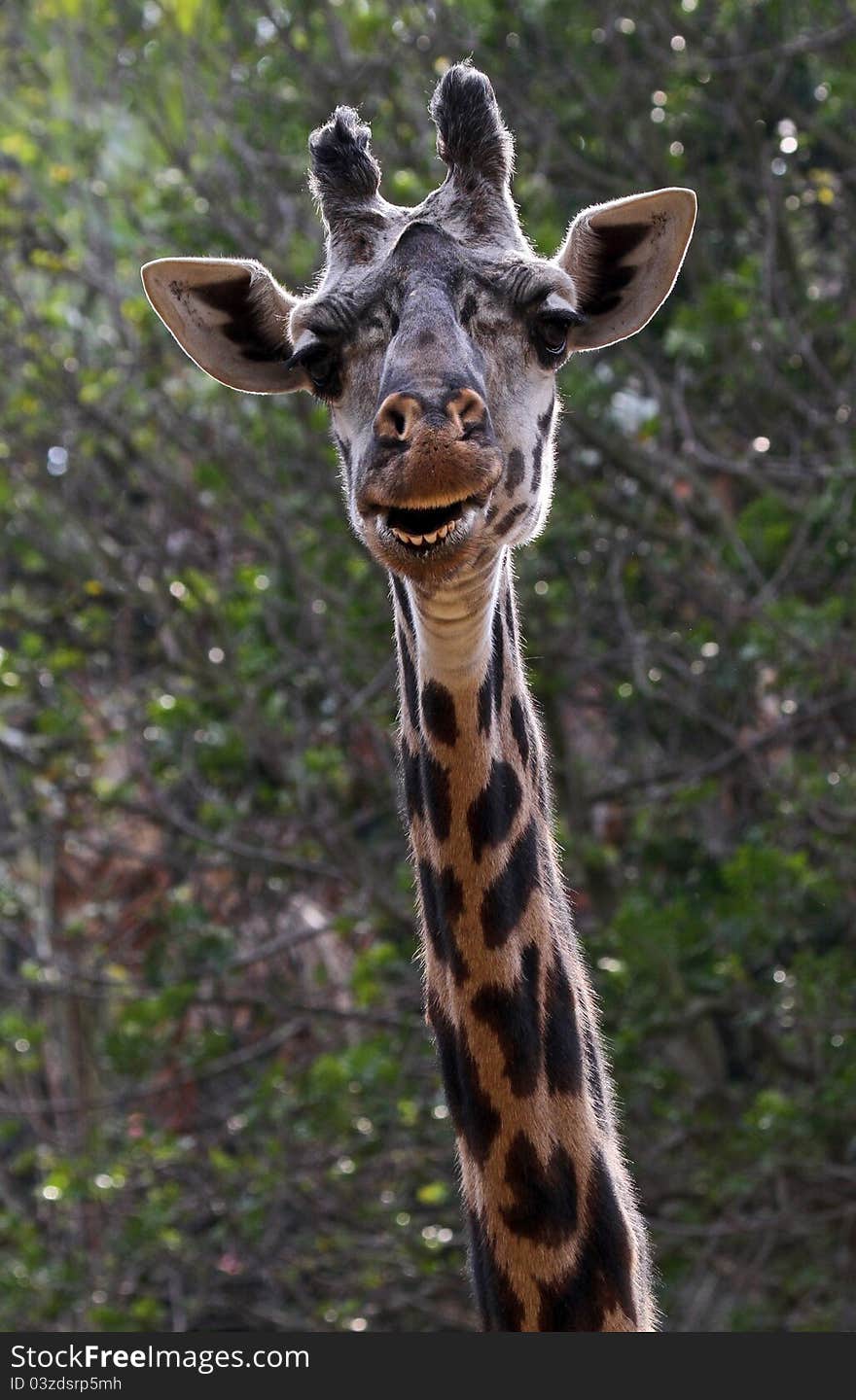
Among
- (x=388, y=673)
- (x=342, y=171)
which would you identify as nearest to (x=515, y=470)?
(x=342, y=171)

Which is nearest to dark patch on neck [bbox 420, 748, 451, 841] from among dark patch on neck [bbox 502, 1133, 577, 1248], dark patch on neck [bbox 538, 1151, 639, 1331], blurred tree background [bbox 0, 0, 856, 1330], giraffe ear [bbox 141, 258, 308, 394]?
dark patch on neck [bbox 502, 1133, 577, 1248]

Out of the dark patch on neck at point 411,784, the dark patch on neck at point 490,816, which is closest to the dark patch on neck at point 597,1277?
the dark patch on neck at point 490,816

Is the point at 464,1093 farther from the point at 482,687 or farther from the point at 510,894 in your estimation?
the point at 482,687

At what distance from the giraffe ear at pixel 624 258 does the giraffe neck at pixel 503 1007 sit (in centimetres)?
113

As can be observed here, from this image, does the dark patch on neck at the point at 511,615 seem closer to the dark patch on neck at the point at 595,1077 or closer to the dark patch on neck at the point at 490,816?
the dark patch on neck at the point at 490,816

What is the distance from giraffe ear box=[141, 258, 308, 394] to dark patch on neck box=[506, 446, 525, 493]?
0.98m

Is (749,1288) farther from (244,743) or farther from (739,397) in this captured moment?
(739,397)

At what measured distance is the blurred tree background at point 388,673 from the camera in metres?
11.1

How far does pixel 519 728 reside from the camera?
537 cm

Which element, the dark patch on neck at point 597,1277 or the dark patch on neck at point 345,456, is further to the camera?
the dark patch on neck at point 345,456

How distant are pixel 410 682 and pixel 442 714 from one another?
26 centimetres

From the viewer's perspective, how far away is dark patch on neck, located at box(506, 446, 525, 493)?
5167 mm

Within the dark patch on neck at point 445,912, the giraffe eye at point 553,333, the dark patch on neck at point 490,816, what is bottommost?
the dark patch on neck at point 445,912

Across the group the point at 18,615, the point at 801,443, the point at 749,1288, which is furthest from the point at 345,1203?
the point at 801,443
